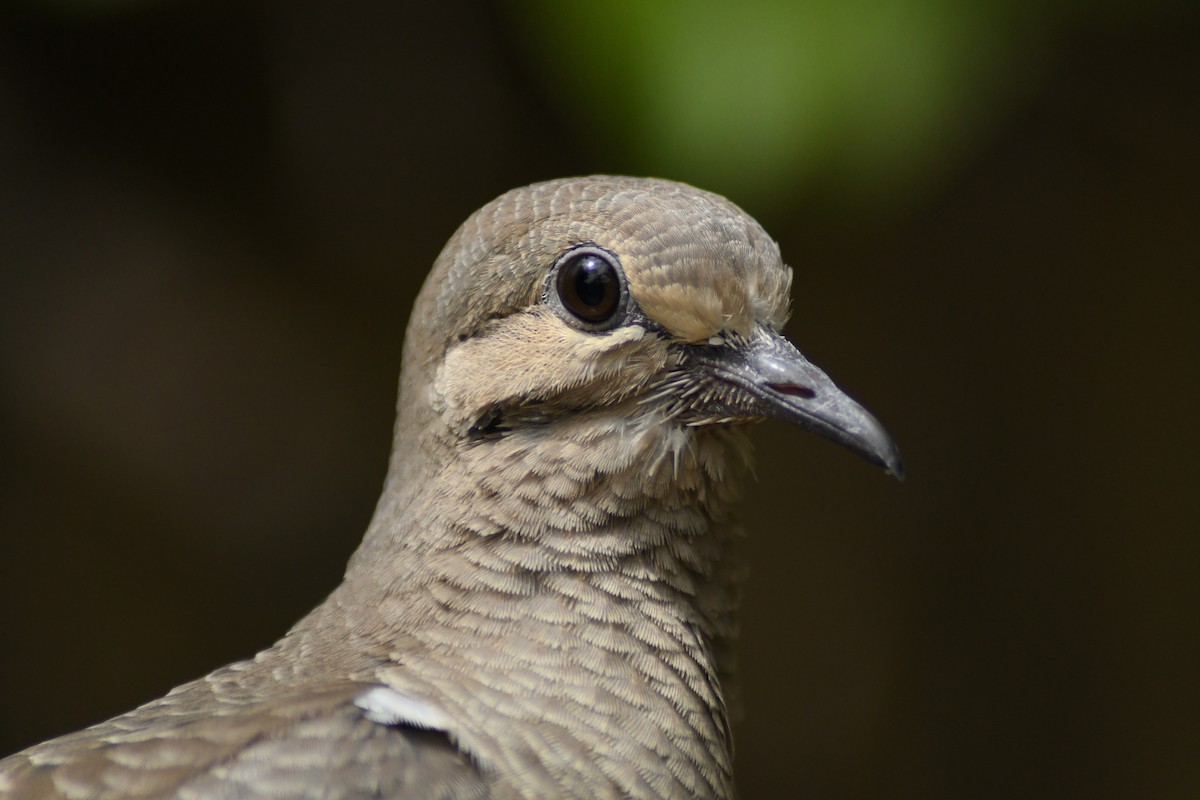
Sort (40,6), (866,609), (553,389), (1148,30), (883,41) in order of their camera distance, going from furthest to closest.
→ (866,609)
(1148,30)
(40,6)
(883,41)
(553,389)

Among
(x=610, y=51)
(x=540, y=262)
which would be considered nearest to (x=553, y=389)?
(x=540, y=262)

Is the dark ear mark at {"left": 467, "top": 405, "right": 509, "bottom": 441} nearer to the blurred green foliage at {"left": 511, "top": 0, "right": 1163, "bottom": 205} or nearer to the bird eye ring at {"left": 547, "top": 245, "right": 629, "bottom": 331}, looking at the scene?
the bird eye ring at {"left": 547, "top": 245, "right": 629, "bottom": 331}

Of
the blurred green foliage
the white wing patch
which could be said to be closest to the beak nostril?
the white wing patch

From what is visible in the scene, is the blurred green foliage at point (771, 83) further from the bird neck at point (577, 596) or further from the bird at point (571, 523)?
the bird neck at point (577, 596)

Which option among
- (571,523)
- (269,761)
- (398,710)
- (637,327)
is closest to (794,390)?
(637,327)

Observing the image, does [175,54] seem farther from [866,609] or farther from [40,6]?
[866,609]

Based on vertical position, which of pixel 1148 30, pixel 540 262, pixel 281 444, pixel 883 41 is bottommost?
pixel 281 444

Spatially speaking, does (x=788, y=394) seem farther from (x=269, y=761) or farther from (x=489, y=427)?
(x=269, y=761)

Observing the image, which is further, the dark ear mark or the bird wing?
the dark ear mark
